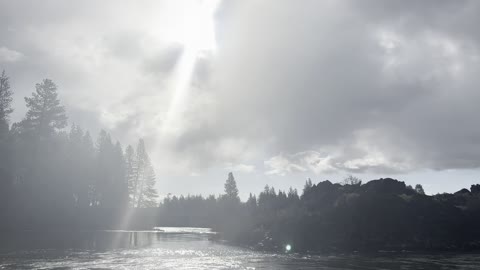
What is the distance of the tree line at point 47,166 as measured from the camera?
232 ft

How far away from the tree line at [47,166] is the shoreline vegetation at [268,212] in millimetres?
189

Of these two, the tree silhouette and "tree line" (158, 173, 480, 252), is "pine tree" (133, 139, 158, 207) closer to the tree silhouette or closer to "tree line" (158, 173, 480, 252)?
the tree silhouette

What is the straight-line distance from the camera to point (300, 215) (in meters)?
79.0

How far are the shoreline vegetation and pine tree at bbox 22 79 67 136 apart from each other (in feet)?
0.61

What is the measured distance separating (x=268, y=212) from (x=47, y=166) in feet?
172

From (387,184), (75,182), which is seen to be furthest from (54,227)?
(387,184)

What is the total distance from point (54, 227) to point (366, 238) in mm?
59763

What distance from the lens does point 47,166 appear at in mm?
78125

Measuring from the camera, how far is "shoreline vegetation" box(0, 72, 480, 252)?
69.6 m

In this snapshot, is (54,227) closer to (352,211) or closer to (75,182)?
(75,182)

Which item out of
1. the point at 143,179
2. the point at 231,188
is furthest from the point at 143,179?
the point at 231,188

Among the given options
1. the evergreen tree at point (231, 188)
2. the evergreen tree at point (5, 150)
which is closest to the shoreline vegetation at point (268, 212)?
the evergreen tree at point (5, 150)

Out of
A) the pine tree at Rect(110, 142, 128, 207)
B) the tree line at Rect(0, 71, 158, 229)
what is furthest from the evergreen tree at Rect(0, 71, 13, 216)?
the pine tree at Rect(110, 142, 128, 207)

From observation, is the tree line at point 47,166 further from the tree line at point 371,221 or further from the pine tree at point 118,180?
the tree line at point 371,221
